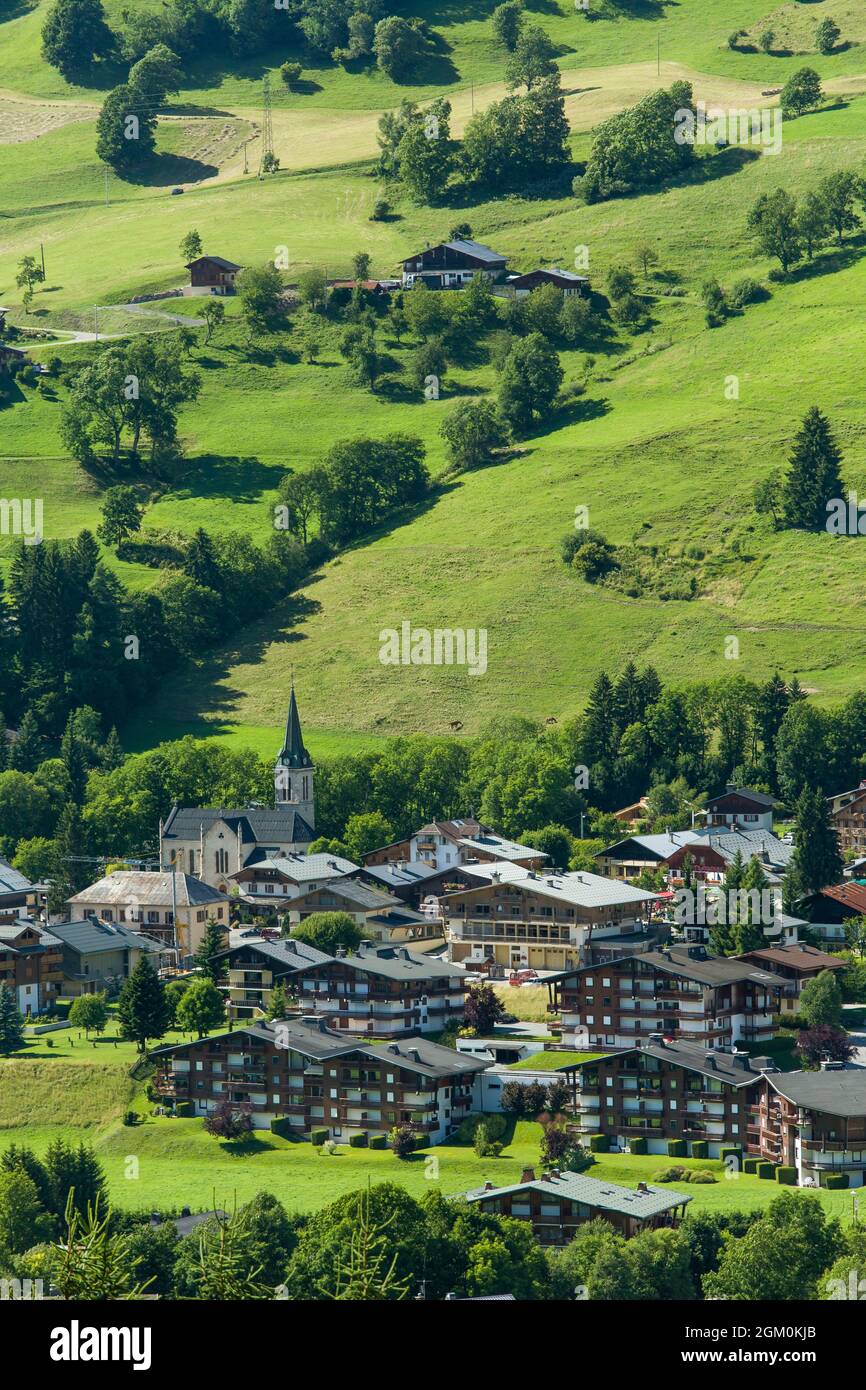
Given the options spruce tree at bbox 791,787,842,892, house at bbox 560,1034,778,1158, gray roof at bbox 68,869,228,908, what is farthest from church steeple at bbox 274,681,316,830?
house at bbox 560,1034,778,1158

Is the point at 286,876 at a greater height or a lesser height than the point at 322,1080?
lesser

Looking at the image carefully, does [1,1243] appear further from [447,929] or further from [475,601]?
[475,601]

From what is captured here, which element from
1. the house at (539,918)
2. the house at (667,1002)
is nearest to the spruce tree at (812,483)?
the house at (539,918)

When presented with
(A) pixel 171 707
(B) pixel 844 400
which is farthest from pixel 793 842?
(B) pixel 844 400

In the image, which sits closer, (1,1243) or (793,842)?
(1,1243)

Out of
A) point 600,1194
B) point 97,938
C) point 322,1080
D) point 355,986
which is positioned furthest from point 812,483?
point 600,1194

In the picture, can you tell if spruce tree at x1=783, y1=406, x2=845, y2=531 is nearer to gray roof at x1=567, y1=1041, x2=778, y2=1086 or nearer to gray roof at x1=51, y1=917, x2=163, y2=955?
gray roof at x1=51, y1=917, x2=163, y2=955

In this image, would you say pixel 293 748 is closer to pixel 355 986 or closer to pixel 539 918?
pixel 539 918
